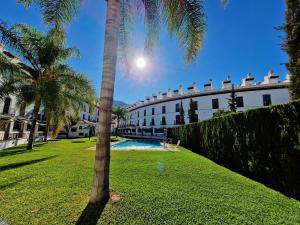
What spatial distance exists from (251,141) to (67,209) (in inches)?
277

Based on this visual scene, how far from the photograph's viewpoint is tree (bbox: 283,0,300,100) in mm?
12266

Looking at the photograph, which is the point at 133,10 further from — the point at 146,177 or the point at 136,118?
the point at 136,118

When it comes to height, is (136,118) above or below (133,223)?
above

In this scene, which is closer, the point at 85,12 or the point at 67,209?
the point at 67,209

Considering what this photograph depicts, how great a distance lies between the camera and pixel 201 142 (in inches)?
560

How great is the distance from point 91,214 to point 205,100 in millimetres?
36417

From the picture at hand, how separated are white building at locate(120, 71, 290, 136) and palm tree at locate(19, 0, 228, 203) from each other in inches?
941

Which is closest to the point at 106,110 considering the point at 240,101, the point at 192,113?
the point at 192,113

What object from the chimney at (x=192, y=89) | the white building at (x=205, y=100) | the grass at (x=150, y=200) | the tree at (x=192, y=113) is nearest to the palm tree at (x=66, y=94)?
the grass at (x=150, y=200)

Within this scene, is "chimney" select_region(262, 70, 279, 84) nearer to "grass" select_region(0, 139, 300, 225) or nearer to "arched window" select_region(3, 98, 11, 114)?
"grass" select_region(0, 139, 300, 225)

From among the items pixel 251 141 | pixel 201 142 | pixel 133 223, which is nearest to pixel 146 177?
pixel 133 223

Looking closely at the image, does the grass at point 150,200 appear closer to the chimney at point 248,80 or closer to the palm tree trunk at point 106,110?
the palm tree trunk at point 106,110

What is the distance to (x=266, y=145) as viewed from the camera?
611cm

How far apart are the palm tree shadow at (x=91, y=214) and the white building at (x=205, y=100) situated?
28126 millimetres
